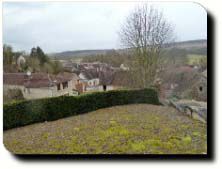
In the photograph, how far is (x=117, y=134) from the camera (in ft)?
10.1

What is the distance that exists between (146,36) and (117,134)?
67 centimetres

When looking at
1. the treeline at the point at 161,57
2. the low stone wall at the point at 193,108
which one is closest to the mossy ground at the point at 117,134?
the low stone wall at the point at 193,108

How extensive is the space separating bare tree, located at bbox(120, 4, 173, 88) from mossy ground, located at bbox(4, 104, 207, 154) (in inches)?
10.4

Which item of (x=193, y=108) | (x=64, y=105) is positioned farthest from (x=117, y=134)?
(x=193, y=108)

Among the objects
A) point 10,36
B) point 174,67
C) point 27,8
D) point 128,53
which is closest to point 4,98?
point 10,36

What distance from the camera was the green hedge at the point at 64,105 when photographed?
3.07 meters

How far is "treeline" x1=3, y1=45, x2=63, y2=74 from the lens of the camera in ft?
10.0

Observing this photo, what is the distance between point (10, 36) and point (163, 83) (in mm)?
1046

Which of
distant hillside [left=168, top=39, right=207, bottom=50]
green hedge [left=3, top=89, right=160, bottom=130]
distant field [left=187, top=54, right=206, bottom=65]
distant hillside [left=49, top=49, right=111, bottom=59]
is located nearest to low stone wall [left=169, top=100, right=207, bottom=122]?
green hedge [left=3, top=89, right=160, bottom=130]

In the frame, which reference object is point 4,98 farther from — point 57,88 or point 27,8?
point 27,8

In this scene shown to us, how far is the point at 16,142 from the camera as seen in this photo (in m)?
3.08

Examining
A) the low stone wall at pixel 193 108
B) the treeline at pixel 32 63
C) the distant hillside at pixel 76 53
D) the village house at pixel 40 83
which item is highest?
the distant hillside at pixel 76 53

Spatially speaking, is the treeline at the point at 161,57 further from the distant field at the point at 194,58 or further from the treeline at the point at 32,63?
the treeline at the point at 32,63

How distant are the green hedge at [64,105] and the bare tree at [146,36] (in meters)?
0.15
